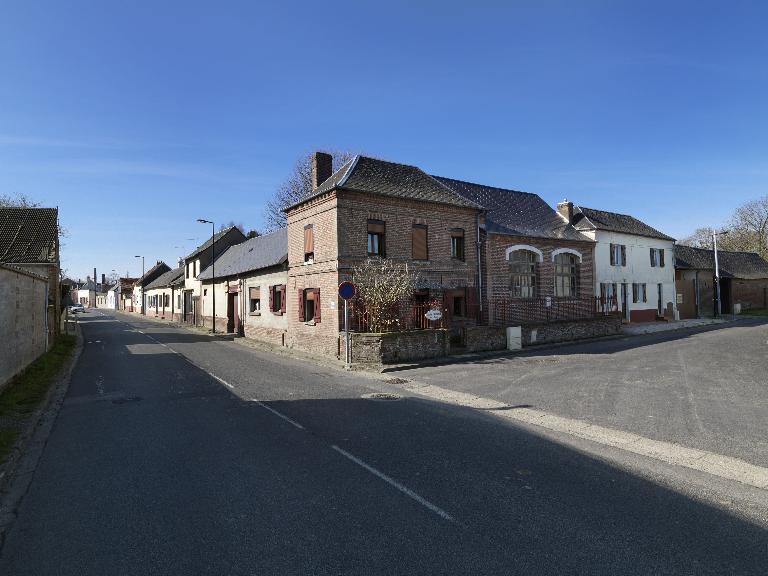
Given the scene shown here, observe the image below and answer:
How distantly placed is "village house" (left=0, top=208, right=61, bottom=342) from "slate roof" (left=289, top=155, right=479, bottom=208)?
15734 mm

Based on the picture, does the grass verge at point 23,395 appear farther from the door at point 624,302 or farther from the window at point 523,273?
the door at point 624,302

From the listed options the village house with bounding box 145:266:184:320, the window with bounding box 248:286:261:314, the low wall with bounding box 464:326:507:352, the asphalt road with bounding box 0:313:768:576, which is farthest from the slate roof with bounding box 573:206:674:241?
the village house with bounding box 145:266:184:320

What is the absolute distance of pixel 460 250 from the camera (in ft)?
72.8

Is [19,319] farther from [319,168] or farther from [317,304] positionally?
[319,168]

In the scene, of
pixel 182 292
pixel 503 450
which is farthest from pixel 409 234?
pixel 182 292

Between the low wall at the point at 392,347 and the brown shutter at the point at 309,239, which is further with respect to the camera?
the brown shutter at the point at 309,239

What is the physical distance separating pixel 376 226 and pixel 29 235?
888 inches

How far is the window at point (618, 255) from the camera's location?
102 ft

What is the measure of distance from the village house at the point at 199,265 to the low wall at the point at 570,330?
25828 millimetres

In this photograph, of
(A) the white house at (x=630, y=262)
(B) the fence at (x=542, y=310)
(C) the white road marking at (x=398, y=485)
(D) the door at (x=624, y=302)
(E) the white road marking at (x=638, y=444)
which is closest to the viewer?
(C) the white road marking at (x=398, y=485)

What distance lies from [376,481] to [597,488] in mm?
2697

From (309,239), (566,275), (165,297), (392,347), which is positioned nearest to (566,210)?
(566,275)

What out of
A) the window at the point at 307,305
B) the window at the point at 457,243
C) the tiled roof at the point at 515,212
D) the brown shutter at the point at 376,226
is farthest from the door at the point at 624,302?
the window at the point at 307,305

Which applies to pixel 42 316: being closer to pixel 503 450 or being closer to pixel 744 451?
pixel 503 450
